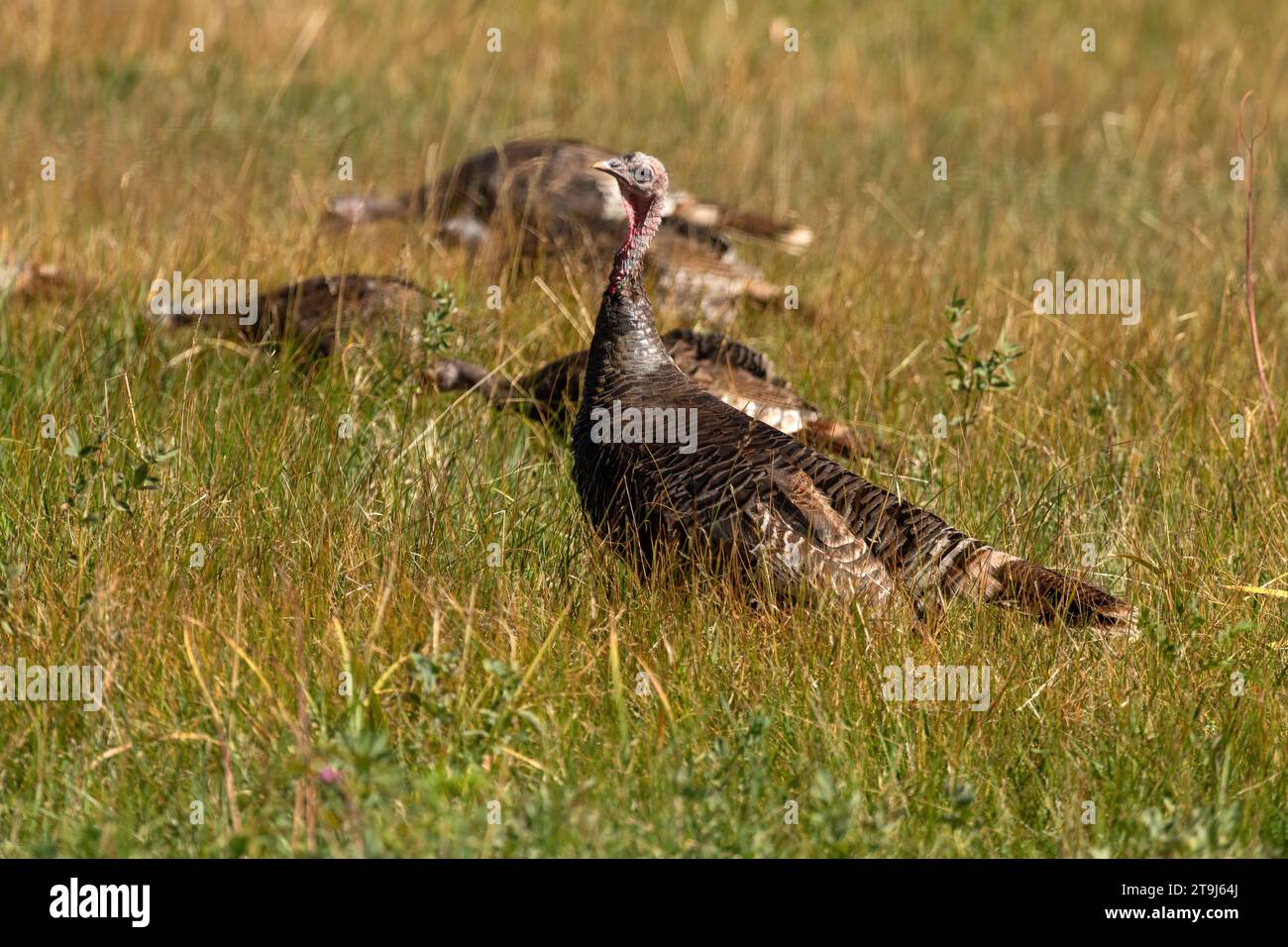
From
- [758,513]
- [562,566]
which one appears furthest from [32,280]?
[758,513]

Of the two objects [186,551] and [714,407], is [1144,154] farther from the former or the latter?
[186,551]

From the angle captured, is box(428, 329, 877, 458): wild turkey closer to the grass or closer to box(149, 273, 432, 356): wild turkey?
the grass

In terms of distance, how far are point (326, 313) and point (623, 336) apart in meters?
1.64

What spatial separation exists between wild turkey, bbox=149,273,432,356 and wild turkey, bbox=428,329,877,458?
31 cm

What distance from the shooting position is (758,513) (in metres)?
3.95

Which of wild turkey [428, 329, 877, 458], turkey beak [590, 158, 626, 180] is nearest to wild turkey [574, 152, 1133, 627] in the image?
turkey beak [590, 158, 626, 180]

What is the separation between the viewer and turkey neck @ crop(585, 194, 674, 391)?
4375 mm

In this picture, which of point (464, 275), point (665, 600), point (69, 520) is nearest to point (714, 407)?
point (665, 600)

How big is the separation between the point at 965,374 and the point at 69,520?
272 centimetres

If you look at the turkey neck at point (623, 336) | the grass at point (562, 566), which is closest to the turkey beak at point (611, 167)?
the turkey neck at point (623, 336)

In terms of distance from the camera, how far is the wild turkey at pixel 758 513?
12.7 ft

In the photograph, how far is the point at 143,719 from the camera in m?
3.28

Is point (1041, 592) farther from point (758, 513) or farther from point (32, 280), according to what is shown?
point (32, 280)

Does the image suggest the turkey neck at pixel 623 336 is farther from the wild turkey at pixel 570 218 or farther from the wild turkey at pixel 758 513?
the wild turkey at pixel 570 218
